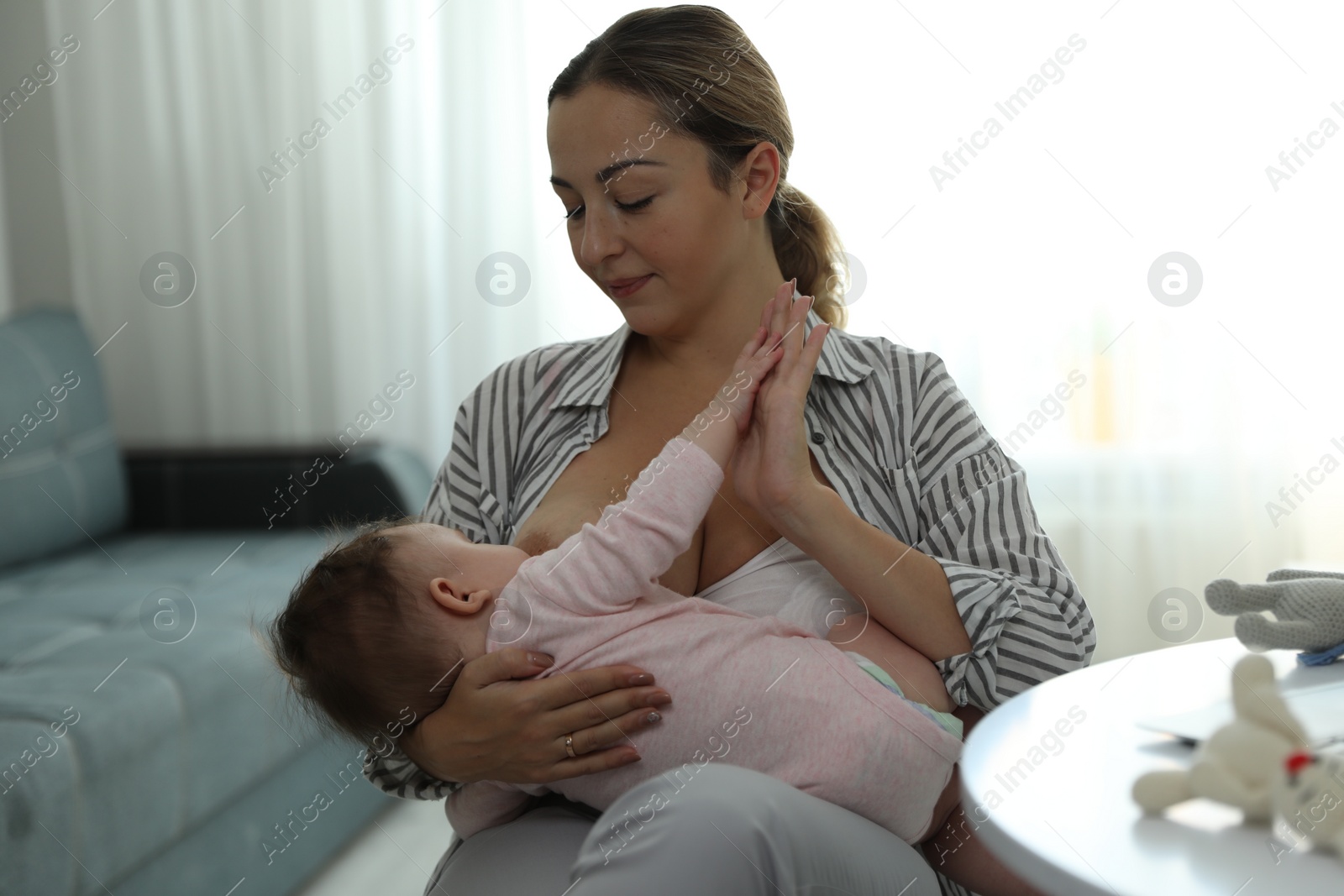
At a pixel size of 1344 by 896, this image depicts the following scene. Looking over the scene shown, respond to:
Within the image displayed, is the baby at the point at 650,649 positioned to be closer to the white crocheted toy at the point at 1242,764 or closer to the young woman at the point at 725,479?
the young woman at the point at 725,479

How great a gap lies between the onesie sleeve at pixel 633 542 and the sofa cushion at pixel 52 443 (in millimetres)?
1969

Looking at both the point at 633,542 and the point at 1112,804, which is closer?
the point at 1112,804

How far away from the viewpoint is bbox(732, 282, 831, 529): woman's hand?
3.27 feet

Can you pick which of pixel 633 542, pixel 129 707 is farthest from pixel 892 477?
pixel 129 707

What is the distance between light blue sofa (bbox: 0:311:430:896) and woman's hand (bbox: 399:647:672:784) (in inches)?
30.9

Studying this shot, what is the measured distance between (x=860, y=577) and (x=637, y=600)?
22 centimetres

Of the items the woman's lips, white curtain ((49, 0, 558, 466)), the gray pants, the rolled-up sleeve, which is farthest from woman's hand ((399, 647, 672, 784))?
white curtain ((49, 0, 558, 466))

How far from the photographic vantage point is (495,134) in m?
2.89

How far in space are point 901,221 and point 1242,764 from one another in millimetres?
2228

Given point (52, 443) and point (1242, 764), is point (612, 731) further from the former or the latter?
point (52, 443)

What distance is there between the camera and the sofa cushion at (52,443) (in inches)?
93.7

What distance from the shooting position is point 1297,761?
2.05ft

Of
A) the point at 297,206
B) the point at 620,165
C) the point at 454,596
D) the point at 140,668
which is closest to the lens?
the point at 454,596

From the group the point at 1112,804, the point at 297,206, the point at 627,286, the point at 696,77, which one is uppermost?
the point at 696,77
